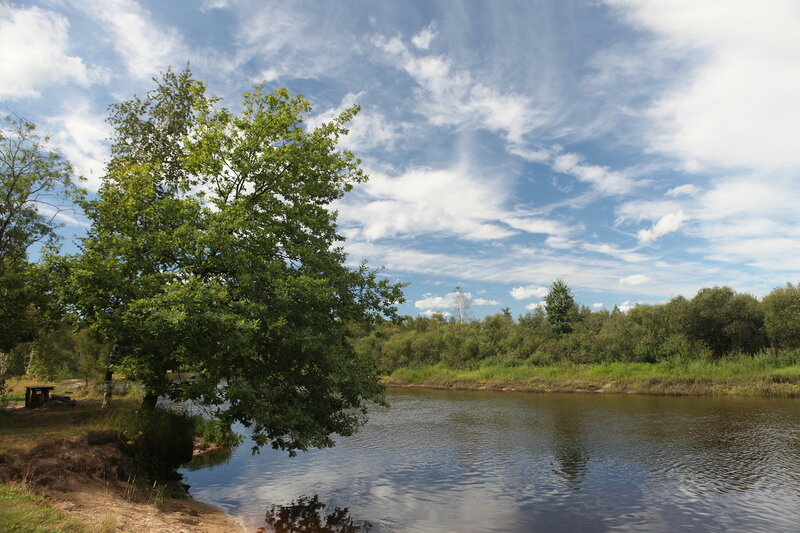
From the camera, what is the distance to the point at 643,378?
5441cm

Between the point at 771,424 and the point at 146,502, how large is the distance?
3546cm

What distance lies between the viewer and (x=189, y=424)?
20344 millimetres

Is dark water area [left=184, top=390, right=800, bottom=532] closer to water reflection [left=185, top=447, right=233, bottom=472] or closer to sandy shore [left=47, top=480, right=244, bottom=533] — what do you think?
water reflection [left=185, top=447, right=233, bottom=472]

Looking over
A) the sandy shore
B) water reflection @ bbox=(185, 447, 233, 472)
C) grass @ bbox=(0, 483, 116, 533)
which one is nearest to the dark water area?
water reflection @ bbox=(185, 447, 233, 472)

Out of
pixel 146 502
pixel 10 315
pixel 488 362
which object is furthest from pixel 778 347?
pixel 10 315

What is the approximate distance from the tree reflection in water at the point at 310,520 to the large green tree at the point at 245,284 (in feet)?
7.59

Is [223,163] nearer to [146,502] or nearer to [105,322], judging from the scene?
[105,322]

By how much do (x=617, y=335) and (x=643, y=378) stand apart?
11.0 m

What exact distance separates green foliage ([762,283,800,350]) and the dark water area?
2394 cm

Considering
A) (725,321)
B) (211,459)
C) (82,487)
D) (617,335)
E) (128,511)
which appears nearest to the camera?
(128,511)

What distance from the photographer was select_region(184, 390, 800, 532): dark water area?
1535 cm

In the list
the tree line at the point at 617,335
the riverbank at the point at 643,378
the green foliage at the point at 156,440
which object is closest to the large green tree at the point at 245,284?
the green foliage at the point at 156,440

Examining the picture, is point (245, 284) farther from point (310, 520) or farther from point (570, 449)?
point (570, 449)

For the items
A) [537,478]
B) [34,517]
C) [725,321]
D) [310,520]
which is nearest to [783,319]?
[725,321]
